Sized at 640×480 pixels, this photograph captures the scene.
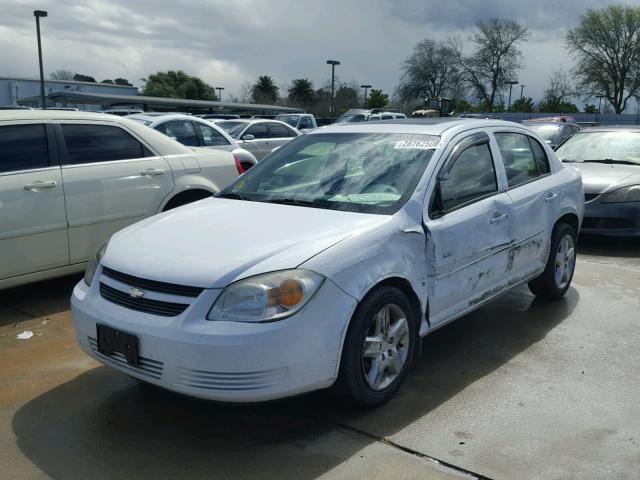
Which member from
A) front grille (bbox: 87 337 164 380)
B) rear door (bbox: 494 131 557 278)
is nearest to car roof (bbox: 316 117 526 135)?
rear door (bbox: 494 131 557 278)

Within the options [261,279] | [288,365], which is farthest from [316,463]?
[261,279]

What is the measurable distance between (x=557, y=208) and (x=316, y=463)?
3.18m

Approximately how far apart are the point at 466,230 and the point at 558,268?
182 cm

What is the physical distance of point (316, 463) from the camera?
2965mm

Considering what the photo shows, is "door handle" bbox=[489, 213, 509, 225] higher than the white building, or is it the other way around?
the white building

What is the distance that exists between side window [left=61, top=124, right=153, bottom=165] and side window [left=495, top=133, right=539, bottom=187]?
318cm

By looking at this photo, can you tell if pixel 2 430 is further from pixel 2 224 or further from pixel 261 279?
pixel 2 224

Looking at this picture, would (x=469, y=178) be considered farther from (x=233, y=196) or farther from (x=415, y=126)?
(x=233, y=196)

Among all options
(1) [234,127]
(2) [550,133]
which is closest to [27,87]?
(1) [234,127]

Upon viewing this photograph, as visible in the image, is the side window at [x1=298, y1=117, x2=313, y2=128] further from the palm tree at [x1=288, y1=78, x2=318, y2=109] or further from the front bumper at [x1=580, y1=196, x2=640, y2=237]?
the palm tree at [x1=288, y1=78, x2=318, y2=109]

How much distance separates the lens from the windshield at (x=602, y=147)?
867cm

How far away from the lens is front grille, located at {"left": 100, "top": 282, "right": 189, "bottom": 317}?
9.89 ft

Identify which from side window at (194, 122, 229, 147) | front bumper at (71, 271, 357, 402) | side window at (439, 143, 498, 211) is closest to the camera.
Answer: front bumper at (71, 271, 357, 402)

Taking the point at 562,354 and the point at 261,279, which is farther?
the point at 562,354
